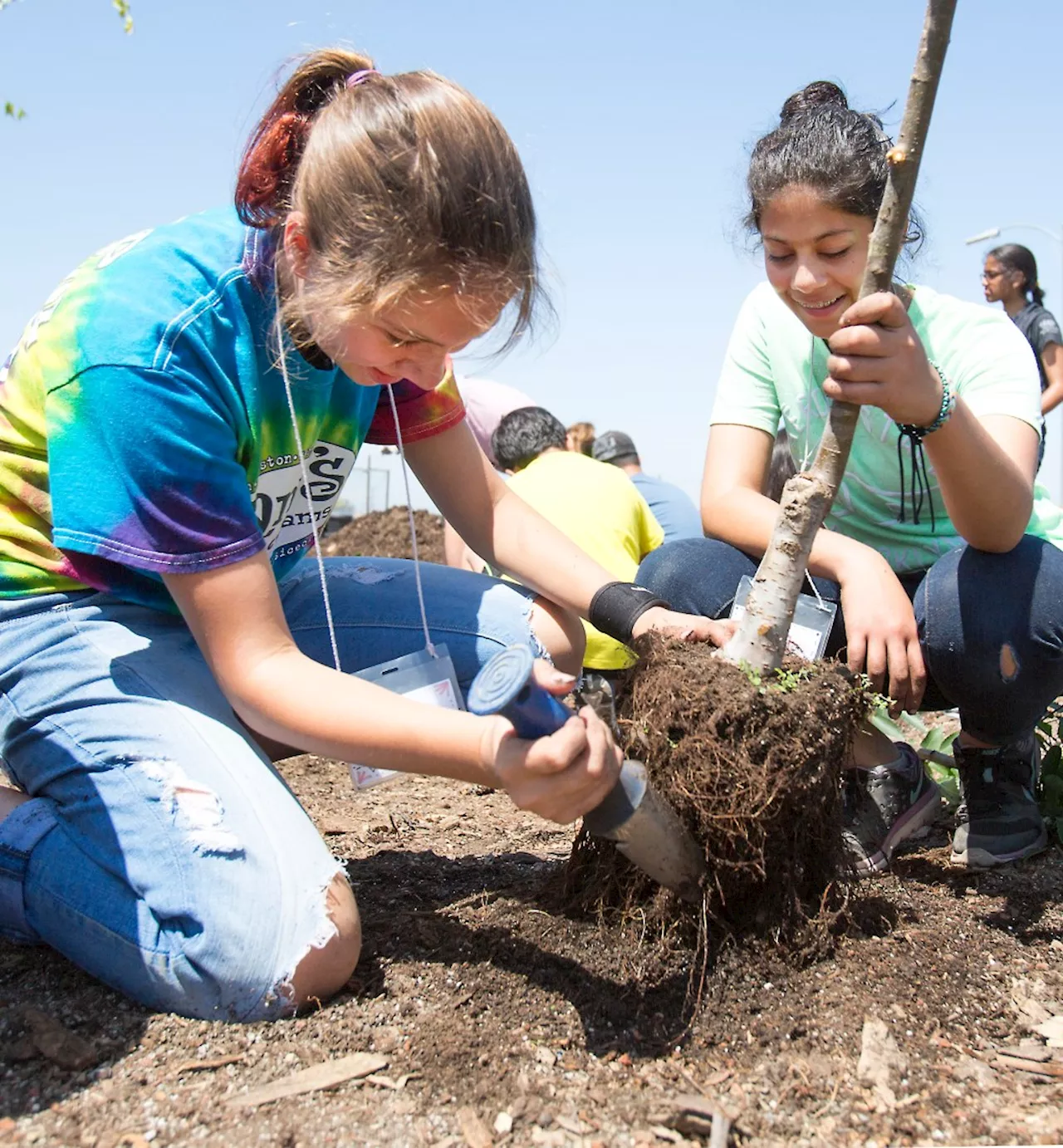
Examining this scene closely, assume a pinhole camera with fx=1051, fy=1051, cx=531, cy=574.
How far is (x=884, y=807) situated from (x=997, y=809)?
24 cm

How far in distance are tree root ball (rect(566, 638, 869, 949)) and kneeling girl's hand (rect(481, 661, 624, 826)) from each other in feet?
0.86

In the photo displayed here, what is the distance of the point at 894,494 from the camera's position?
2514 millimetres

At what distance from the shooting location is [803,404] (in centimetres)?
254

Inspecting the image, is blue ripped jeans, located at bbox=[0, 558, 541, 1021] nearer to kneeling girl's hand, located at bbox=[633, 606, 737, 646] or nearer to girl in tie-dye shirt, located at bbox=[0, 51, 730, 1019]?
girl in tie-dye shirt, located at bbox=[0, 51, 730, 1019]

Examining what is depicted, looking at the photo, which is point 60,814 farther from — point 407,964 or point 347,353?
point 347,353

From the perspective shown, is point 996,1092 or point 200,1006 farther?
point 200,1006

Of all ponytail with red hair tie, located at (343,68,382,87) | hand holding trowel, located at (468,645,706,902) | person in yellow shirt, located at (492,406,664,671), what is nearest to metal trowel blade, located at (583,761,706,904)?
hand holding trowel, located at (468,645,706,902)

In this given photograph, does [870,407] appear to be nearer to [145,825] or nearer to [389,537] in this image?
[145,825]

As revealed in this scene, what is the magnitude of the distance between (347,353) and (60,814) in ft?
3.17

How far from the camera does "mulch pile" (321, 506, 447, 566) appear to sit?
36.9 ft

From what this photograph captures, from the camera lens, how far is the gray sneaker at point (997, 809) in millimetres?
2311

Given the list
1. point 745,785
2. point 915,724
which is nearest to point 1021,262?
point 915,724

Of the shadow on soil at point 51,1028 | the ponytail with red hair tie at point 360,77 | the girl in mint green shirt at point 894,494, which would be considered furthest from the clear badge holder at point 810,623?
the shadow on soil at point 51,1028

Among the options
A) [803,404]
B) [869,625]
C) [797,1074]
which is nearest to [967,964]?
[797,1074]
